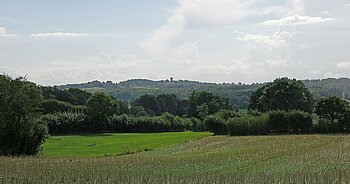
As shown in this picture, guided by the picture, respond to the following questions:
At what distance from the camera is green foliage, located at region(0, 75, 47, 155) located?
52312 mm

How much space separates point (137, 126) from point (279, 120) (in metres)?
46.6

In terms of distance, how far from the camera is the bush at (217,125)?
90500mm

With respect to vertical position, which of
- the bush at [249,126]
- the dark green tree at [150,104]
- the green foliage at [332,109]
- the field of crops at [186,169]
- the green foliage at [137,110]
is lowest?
the field of crops at [186,169]

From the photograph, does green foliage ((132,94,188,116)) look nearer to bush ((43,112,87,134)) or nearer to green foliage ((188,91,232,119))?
green foliage ((188,91,232,119))

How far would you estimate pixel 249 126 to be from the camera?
8531 centimetres

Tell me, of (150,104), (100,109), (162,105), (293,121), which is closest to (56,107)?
(100,109)

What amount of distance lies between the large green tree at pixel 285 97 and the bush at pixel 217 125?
26067 mm

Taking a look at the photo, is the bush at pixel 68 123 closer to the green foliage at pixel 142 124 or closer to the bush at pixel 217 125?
the green foliage at pixel 142 124

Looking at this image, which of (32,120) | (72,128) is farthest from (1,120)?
(72,128)

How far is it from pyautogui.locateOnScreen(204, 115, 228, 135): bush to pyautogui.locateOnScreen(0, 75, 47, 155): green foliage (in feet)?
136

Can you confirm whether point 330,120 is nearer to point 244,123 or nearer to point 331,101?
point 331,101

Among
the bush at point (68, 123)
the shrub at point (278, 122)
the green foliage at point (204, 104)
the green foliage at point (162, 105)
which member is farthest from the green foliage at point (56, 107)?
the green foliage at point (162, 105)

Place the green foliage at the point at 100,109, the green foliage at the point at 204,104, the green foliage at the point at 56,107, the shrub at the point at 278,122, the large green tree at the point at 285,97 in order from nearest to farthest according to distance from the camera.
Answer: the shrub at the point at 278,122, the large green tree at the point at 285,97, the green foliage at the point at 100,109, the green foliage at the point at 56,107, the green foliage at the point at 204,104

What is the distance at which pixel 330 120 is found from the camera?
278ft
